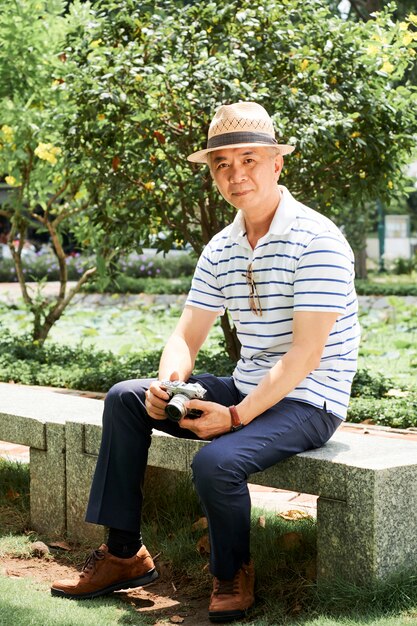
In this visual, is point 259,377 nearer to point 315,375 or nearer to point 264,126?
point 315,375

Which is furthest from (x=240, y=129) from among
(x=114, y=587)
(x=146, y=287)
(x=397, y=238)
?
(x=397, y=238)

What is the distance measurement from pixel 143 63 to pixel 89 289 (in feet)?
35.3

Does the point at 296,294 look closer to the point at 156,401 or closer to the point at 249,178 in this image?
the point at 249,178

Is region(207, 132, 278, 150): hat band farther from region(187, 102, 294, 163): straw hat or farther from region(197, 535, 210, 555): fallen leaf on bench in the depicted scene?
region(197, 535, 210, 555): fallen leaf on bench

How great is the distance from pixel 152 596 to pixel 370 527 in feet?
3.00

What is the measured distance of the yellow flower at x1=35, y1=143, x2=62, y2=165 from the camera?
27.4 ft

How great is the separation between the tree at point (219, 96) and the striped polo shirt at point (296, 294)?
3362 millimetres

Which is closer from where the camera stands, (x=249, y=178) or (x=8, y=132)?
(x=249, y=178)

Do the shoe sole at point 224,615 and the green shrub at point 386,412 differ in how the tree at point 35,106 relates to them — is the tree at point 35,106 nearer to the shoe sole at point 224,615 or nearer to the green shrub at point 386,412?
the green shrub at point 386,412

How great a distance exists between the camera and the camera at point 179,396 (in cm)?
329

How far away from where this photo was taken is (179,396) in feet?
10.9

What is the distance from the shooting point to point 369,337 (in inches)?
406

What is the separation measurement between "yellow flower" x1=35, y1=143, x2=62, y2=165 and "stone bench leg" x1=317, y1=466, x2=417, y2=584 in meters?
5.67

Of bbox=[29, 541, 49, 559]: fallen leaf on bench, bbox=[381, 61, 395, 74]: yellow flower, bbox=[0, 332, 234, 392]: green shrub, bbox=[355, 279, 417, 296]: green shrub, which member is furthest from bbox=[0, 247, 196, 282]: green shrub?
bbox=[29, 541, 49, 559]: fallen leaf on bench
